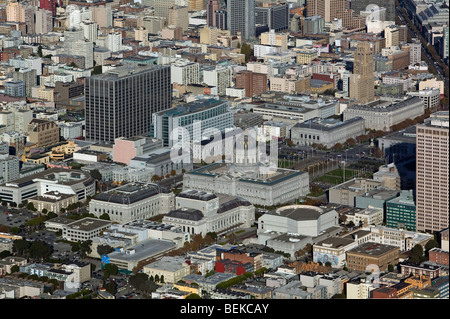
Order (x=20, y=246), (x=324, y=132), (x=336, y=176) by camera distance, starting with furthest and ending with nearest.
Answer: (x=324, y=132)
(x=336, y=176)
(x=20, y=246)

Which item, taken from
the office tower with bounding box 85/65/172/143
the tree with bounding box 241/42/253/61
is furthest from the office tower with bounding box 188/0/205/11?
the office tower with bounding box 85/65/172/143

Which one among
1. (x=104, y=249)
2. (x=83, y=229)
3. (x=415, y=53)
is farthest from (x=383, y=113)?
(x=104, y=249)

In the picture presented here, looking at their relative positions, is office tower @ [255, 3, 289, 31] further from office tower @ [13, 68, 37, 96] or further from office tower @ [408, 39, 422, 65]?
office tower @ [13, 68, 37, 96]

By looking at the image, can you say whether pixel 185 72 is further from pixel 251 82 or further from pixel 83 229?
pixel 83 229
